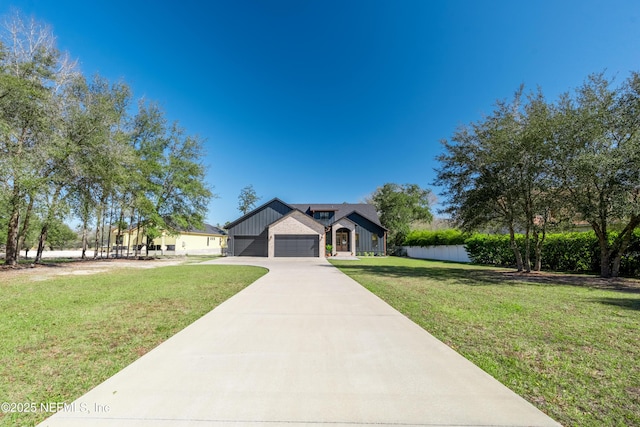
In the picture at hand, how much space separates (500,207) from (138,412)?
1568cm

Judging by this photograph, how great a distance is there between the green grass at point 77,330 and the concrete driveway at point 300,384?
33 cm

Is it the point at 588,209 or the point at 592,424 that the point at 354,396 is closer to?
the point at 592,424

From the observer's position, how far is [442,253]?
27656 mm

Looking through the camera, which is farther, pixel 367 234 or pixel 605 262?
pixel 367 234

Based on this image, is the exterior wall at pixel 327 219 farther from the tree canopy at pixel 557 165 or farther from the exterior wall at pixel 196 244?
the tree canopy at pixel 557 165

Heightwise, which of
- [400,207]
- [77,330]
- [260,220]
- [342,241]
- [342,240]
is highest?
[400,207]

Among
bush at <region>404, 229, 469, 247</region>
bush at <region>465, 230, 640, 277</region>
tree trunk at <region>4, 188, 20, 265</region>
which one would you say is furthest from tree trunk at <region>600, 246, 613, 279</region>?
tree trunk at <region>4, 188, 20, 265</region>

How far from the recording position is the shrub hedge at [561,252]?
13336mm

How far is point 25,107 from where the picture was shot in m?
12.9

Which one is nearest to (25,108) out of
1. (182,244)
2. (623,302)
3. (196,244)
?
(623,302)

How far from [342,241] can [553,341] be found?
27937mm

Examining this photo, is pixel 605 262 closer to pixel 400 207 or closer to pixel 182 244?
pixel 400 207

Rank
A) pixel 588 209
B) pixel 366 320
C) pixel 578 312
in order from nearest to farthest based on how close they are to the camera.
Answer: pixel 366 320, pixel 578 312, pixel 588 209

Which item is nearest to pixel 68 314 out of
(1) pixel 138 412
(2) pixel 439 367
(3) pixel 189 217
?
(1) pixel 138 412
